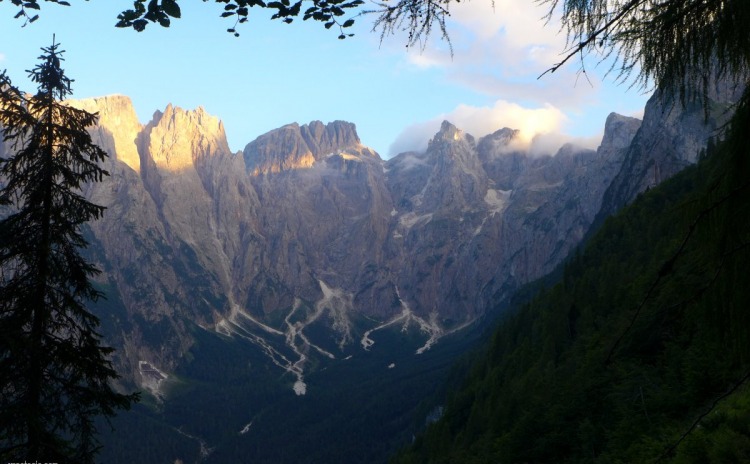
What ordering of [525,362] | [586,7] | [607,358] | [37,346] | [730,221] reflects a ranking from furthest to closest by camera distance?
1. [525,362]
2. [37,346]
3. [586,7]
4. [607,358]
5. [730,221]

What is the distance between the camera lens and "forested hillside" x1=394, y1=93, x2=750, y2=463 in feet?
20.3

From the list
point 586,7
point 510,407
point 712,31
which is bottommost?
point 510,407

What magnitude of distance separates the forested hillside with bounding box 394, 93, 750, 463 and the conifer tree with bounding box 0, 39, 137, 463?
45.9 ft

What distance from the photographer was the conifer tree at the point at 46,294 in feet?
54.4

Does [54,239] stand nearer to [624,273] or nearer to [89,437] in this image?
[89,437]

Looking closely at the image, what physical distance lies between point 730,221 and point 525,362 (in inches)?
3681

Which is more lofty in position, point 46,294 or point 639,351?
point 46,294

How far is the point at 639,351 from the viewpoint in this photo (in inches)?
1944

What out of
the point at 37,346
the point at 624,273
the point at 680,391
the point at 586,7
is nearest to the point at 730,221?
the point at 586,7

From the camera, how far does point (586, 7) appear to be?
7.89m

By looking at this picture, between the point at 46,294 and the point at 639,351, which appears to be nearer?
the point at 46,294

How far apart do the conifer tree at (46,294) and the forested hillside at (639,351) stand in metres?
14.0

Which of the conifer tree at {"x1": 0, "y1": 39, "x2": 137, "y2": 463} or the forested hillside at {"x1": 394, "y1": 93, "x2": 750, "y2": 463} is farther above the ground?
the conifer tree at {"x1": 0, "y1": 39, "x2": 137, "y2": 463}

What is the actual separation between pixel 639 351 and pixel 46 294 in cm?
4378
